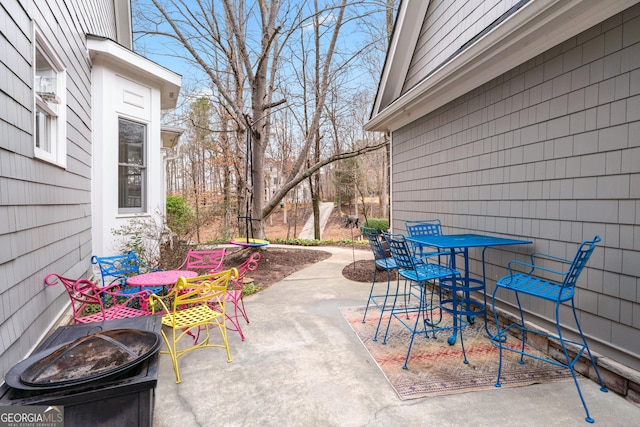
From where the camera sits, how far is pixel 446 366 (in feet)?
9.25

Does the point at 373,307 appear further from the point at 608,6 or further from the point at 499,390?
the point at 608,6

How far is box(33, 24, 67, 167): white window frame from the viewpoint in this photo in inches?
115

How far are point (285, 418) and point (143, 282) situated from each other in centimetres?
198

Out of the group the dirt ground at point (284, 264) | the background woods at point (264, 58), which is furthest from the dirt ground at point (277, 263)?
the background woods at point (264, 58)

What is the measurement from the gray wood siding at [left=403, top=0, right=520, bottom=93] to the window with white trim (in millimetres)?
4745

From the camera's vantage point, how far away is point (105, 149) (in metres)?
4.86

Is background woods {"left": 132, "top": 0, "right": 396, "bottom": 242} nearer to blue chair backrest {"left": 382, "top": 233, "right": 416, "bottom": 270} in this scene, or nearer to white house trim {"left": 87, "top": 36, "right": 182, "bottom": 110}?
white house trim {"left": 87, "top": 36, "right": 182, "bottom": 110}

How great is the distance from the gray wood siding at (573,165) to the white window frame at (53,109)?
170 inches

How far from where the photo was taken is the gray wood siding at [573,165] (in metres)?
2.41

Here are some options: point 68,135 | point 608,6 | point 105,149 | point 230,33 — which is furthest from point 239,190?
point 608,6

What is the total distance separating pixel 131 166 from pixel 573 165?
18.8 ft

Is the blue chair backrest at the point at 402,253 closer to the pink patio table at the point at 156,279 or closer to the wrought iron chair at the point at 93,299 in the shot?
the pink patio table at the point at 156,279

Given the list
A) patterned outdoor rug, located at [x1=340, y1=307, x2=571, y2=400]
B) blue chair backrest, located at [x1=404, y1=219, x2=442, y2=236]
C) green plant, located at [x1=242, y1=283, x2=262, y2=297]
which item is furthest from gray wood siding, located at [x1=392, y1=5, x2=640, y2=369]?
green plant, located at [x1=242, y1=283, x2=262, y2=297]

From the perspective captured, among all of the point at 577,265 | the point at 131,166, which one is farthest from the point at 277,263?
the point at 577,265
